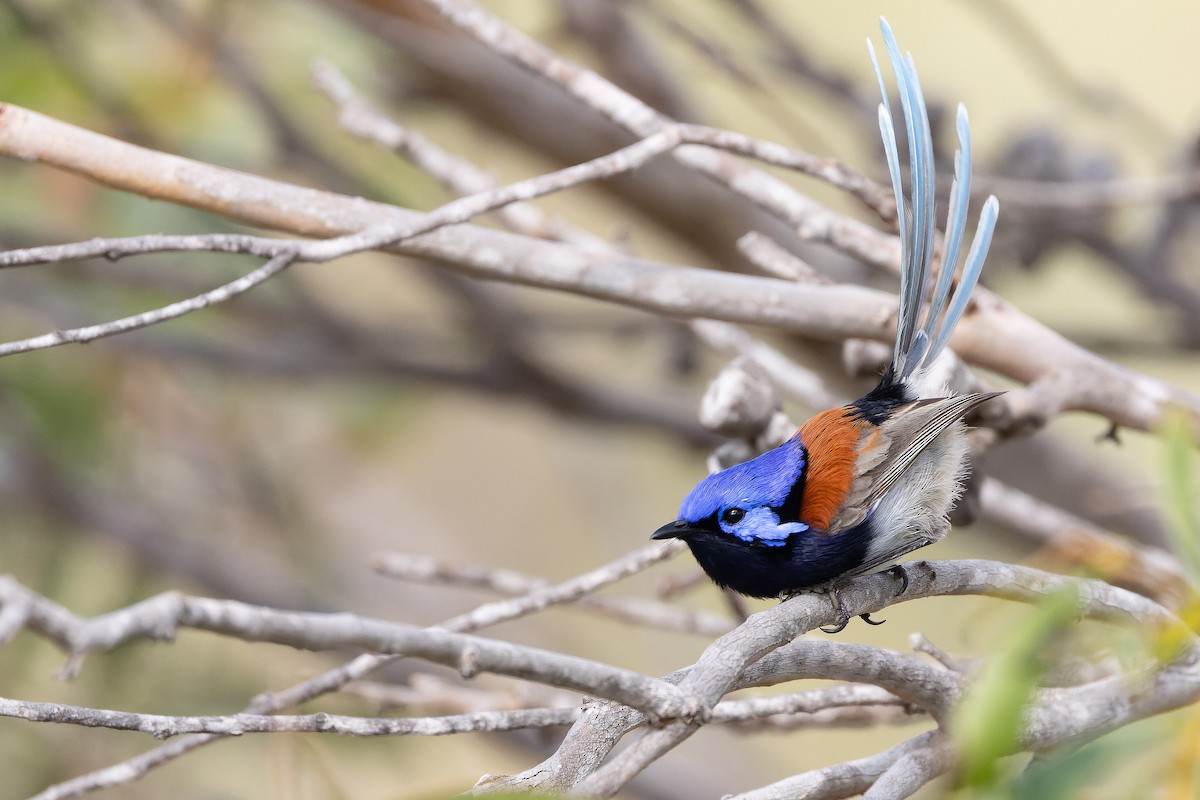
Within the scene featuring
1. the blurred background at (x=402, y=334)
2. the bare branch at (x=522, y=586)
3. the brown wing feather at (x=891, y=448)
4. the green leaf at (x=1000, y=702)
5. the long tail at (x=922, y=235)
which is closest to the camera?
Answer: the green leaf at (x=1000, y=702)

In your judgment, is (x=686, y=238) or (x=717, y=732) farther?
(x=717, y=732)

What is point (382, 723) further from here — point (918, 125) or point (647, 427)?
point (647, 427)

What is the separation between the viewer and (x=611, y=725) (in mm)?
1108

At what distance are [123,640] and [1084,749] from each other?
1.05 meters

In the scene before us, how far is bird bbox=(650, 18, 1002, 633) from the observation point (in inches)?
74.5

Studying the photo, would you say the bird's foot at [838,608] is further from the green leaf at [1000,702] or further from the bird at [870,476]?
the green leaf at [1000,702]

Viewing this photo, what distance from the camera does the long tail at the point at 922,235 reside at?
2.01 metres

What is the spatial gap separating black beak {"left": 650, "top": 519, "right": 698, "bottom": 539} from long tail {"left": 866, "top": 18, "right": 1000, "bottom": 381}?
0.49 metres

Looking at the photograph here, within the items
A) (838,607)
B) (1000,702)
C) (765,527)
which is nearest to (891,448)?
(765,527)

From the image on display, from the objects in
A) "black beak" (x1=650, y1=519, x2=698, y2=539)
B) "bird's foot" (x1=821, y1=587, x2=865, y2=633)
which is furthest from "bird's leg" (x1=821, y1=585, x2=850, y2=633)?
"black beak" (x1=650, y1=519, x2=698, y2=539)

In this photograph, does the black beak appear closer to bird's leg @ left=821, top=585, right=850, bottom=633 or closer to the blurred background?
bird's leg @ left=821, top=585, right=850, bottom=633

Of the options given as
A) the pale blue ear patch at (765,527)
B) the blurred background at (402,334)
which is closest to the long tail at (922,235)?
the pale blue ear patch at (765,527)

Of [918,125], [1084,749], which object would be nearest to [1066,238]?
[918,125]

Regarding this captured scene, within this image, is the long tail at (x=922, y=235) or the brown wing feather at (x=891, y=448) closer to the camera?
the brown wing feather at (x=891, y=448)
